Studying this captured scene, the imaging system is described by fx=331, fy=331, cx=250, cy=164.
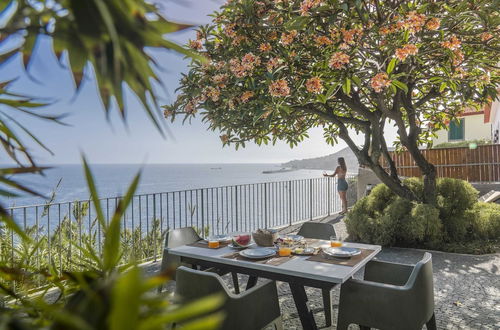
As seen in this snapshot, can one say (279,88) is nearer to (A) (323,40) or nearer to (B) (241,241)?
(A) (323,40)

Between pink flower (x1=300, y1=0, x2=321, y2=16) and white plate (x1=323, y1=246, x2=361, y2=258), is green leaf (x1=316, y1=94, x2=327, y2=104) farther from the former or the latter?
white plate (x1=323, y1=246, x2=361, y2=258)

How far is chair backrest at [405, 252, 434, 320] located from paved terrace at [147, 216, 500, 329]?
80 centimetres

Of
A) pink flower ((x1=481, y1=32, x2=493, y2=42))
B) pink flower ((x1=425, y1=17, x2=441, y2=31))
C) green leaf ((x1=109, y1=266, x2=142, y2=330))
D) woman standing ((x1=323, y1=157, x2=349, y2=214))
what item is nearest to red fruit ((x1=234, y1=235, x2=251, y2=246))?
green leaf ((x1=109, y1=266, x2=142, y2=330))

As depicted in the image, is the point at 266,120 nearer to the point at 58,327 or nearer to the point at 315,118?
the point at 315,118

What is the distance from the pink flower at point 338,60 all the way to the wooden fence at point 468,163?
24.8ft

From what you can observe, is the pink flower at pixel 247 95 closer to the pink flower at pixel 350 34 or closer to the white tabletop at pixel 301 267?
the pink flower at pixel 350 34

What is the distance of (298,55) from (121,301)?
370 centimetres

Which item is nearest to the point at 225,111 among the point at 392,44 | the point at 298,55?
the point at 298,55

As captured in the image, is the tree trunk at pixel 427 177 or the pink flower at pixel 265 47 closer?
the pink flower at pixel 265 47

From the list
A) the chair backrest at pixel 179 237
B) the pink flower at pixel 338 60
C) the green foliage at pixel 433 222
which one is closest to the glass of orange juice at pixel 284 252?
the chair backrest at pixel 179 237

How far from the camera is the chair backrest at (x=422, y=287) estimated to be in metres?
2.18

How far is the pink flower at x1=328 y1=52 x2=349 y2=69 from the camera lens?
343 cm

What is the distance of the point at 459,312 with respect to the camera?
122 inches

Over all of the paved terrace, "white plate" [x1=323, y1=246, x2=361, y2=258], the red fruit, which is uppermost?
the red fruit
